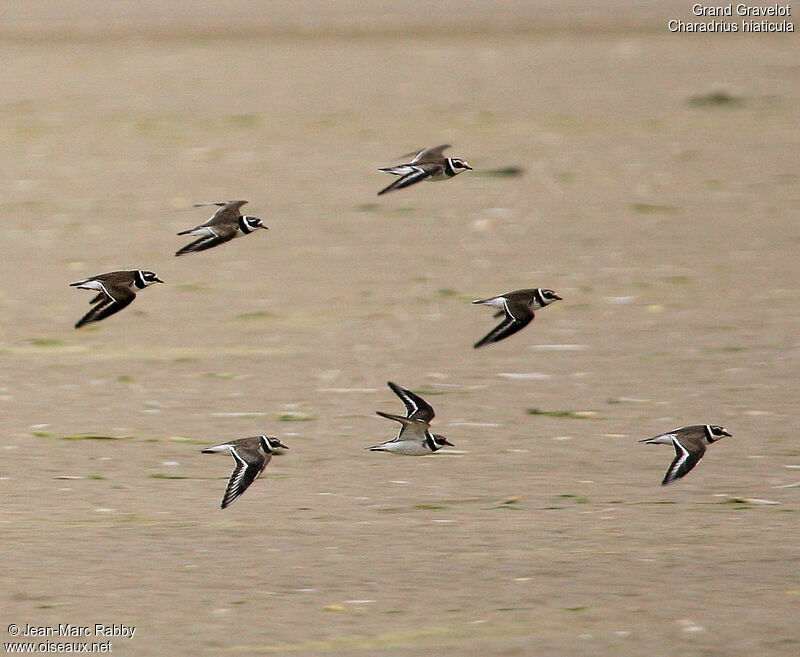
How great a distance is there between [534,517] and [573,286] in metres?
4.11

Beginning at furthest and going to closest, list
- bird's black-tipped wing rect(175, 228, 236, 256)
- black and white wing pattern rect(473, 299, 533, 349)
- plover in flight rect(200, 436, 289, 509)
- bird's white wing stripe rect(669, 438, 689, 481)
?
1. bird's white wing stripe rect(669, 438, 689, 481)
2. black and white wing pattern rect(473, 299, 533, 349)
3. plover in flight rect(200, 436, 289, 509)
4. bird's black-tipped wing rect(175, 228, 236, 256)

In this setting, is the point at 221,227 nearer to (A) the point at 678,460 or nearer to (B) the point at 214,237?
(B) the point at 214,237

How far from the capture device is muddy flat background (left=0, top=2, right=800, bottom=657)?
5.54 meters

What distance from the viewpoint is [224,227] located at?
5793 mm

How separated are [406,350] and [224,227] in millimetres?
3408

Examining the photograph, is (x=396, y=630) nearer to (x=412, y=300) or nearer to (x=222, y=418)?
(x=222, y=418)

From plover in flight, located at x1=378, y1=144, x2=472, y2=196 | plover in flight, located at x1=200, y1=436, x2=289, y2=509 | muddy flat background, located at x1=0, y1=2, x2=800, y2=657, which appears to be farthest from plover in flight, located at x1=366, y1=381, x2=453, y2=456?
plover in flight, located at x1=378, y1=144, x2=472, y2=196

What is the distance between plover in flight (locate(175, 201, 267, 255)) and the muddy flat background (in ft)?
3.66

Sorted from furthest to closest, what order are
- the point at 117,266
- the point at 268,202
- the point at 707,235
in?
the point at 268,202 < the point at 707,235 < the point at 117,266

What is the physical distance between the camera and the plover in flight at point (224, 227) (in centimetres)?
557

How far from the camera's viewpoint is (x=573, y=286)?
34.0ft

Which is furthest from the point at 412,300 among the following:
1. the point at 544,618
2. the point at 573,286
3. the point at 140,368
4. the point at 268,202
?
the point at 544,618

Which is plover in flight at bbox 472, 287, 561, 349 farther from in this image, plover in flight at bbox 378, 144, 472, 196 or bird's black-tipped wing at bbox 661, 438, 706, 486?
bird's black-tipped wing at bbox 661, 438, 706, 486

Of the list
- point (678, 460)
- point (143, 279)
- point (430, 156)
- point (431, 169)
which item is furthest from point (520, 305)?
point (143, 279)
